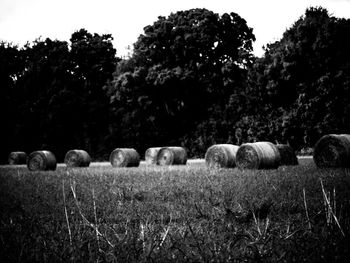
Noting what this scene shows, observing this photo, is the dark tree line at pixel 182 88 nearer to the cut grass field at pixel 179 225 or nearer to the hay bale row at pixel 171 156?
the hay bale row at pixel 171 156

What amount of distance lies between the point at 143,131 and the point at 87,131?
7.39m

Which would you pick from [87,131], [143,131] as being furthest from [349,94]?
[87,131]

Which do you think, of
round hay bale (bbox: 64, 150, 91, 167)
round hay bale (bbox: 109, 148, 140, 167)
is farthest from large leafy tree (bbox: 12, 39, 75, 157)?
round hay bale (bbox: 109, 148, 140, 167)

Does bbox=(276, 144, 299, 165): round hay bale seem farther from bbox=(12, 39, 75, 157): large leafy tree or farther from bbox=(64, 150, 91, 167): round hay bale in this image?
bbox=(12, 39, 75, 157): large leafy tree

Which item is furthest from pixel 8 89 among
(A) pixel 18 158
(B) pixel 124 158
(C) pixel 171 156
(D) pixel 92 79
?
(C) pixel 171 156

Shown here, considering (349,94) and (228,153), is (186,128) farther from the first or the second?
(228,153)

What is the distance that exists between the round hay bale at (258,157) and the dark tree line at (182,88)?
42.2 ft

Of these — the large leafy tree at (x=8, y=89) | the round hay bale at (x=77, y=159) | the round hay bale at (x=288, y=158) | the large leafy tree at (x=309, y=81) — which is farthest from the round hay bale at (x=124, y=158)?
the large leafy tree at (x=8, y=89)

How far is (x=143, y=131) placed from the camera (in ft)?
116

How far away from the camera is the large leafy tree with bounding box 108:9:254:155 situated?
32812 millimetres

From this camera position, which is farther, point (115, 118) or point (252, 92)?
point (115, 118)

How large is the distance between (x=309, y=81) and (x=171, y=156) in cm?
1356

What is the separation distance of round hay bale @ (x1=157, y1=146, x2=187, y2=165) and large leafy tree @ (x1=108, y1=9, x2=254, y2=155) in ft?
38.5

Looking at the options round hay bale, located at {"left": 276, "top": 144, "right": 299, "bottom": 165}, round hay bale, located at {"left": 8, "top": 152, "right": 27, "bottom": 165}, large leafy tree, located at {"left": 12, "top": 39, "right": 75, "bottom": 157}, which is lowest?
round hay bale, located at {"left": 8, "top": 152, "right": 27, "bottom": 165}
